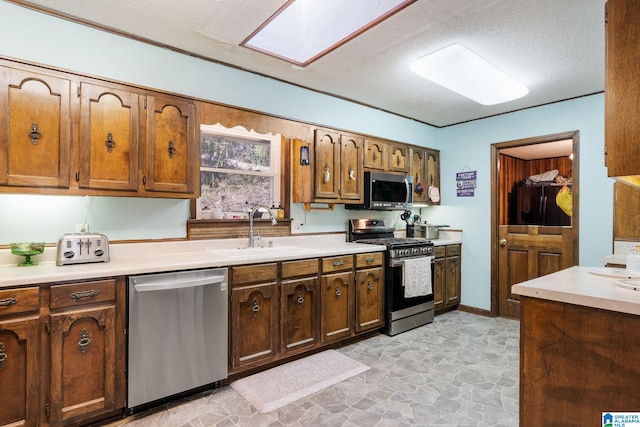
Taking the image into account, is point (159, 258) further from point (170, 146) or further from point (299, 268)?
point (299, 268)

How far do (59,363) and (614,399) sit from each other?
103 inches

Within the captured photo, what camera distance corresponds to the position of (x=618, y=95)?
140 centimetres

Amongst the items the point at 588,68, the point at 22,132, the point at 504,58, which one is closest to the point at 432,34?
the point at 504,58

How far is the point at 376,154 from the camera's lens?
395cm

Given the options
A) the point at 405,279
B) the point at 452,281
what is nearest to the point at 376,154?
the point at 405,279

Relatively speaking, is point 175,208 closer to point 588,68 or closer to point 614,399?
point 614,399

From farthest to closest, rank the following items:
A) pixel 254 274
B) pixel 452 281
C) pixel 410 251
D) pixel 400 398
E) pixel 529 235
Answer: pixel 452 281 < pixel 529 235 < pixel 410 251 < pixel 254 274 < pixel 400 398

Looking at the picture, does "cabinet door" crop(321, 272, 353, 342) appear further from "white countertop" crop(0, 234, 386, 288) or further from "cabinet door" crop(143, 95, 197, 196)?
"cabinet door" crop(143, 95, 197, 196)

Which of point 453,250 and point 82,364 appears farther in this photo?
point 453,250

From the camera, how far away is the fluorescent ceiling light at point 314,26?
2119 mm

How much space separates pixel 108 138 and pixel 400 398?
2.64m

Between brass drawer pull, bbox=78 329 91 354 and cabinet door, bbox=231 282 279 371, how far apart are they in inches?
34.3

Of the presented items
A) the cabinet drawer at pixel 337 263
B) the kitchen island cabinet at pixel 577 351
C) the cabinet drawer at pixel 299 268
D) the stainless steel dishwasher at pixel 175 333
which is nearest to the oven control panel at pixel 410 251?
the cabinet drawer at pixel 337 263

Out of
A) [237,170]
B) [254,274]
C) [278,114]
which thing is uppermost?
[278,114]
